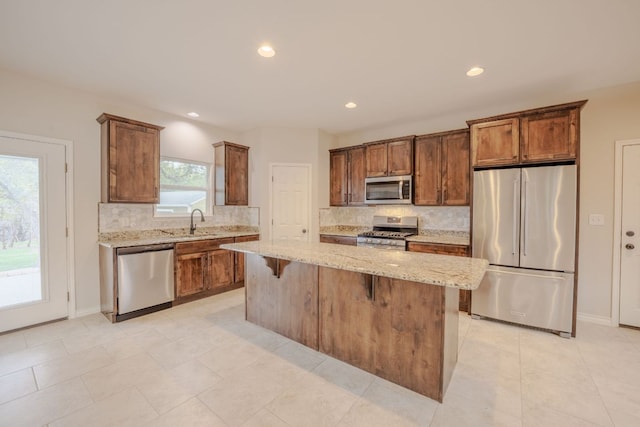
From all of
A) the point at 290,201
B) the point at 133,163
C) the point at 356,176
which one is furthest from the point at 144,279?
the point at 356,176

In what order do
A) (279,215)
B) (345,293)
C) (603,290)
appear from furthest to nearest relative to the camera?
(279,215), (603,290), (345,293)

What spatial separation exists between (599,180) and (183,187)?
224 inches

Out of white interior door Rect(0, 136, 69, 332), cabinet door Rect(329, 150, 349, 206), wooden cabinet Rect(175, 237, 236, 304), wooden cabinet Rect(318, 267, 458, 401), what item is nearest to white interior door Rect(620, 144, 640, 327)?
wooden cabinet Rect(318, 267, 458, 401)

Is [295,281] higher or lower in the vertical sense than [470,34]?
lower

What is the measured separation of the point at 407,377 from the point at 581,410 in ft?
3.68

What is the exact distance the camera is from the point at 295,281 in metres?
2.71

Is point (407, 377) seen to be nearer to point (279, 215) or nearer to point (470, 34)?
point (470, 34)

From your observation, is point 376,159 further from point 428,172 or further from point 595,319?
point 595,319

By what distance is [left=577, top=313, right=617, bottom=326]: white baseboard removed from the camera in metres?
3.19

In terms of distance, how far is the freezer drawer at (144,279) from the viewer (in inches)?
126

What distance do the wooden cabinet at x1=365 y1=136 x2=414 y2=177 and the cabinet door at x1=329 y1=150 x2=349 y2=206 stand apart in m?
0.49

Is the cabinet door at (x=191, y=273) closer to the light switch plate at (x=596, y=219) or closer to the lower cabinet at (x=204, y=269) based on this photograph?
the lower cabinet at (x=204, y=269)

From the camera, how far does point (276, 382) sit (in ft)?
6.94

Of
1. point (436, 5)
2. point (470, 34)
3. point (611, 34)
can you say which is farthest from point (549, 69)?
point (436, 5)
